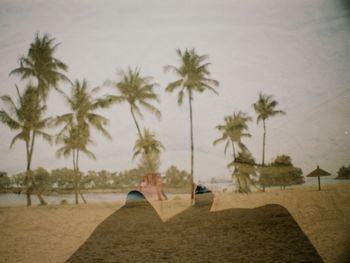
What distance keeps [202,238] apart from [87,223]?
5.31 meters

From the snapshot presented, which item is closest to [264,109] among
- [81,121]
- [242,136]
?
[242,136]

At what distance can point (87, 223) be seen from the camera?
1183 centimetres

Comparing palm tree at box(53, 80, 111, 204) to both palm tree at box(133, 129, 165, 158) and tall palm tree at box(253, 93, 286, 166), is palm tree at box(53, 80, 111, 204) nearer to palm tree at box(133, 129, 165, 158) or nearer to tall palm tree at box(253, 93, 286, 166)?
palm tree at box(133, 129, 165, 158)

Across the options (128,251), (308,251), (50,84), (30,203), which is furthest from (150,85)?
(308,251)

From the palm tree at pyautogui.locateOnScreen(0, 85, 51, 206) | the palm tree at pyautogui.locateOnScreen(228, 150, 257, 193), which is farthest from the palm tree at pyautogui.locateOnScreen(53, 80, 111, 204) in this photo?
the palm tree at pyautogui.locateOnScreen(228, 150, 257, 193)

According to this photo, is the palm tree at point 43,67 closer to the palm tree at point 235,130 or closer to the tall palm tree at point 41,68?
the tall palm tree at point 41,68

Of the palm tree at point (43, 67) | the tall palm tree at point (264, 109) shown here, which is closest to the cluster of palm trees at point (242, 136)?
the tall palm tree at point (264, 109)

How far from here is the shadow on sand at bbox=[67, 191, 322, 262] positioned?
796cm

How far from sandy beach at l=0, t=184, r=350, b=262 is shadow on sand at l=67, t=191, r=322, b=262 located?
0.37 meters

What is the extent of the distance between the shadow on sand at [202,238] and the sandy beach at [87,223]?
0.37 m

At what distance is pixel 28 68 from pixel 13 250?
11.5 m

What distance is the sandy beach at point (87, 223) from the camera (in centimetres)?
841

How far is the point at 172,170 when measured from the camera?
48.3 m

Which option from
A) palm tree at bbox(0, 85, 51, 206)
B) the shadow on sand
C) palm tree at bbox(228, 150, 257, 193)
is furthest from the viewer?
palm tree at bbox(228, 150, 257, 193)
